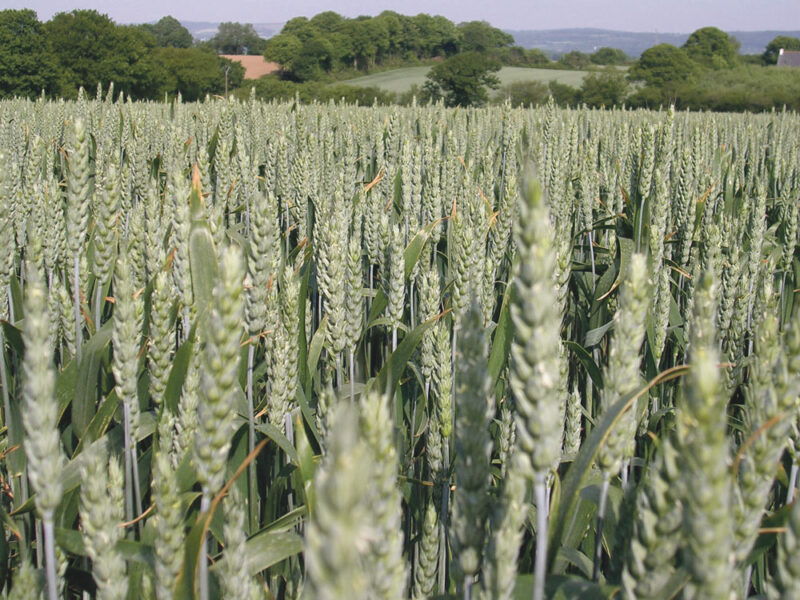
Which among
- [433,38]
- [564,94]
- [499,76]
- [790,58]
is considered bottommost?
[564,94]

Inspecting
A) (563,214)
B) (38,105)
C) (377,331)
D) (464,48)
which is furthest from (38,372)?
(464,48)

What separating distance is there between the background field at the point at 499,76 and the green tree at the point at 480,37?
17354 mm

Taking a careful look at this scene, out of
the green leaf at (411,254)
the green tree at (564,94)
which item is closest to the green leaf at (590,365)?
the green leaf at (411,254)

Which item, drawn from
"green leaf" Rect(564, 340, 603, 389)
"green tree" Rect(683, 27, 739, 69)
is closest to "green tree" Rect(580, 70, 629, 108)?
"green leaf" Rect(564, 340, 603, 389)

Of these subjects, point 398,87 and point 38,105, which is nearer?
point 38,105

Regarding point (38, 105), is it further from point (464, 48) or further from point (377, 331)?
point (464, 48)

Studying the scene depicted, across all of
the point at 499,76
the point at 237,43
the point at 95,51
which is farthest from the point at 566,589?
the point at 237,43

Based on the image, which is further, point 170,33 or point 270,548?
point 170,33

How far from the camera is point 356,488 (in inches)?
15.8

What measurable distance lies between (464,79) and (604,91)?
571cm

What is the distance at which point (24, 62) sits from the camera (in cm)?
2988

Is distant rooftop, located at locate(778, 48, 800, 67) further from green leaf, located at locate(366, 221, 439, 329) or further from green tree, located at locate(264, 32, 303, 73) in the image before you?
green leaf, located at locate(366, 221, 439, 329)

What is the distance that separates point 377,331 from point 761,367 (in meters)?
1.59

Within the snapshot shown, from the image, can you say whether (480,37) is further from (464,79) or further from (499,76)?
(464,79)
